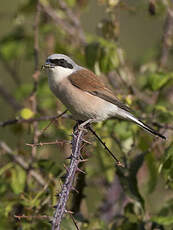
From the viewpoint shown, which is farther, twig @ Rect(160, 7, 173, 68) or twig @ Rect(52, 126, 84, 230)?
twig @ Rect(160, 7, 173, 68)

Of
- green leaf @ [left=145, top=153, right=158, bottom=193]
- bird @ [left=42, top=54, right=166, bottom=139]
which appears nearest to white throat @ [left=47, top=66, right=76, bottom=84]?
bird @ [left=42, top=54, right=166, bottom=139]

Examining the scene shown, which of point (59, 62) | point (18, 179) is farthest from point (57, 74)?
point (18, 179)

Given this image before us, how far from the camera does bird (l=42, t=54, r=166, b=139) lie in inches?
146

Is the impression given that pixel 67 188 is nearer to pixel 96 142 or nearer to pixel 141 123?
pixel 96 142

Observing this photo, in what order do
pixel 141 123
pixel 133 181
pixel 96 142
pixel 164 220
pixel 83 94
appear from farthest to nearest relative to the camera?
pixel 83 94 < pixel 141 123 < pixel 96 142 < pixel 133 181 < pixel 164 220

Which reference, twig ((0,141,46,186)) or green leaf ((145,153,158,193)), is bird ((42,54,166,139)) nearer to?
green leaf ((145,153,158,193))

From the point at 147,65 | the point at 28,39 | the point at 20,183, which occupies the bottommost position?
the point at 20,183

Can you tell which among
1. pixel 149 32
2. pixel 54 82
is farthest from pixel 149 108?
pixel 149 32

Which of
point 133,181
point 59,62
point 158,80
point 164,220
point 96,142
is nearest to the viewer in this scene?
point 164,220

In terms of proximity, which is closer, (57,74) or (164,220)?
(164,220)

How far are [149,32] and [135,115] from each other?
5.87 m

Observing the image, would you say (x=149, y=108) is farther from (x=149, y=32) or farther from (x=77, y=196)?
(x=149, y=32)

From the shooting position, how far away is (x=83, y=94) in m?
3.83

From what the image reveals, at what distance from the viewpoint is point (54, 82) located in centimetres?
383
